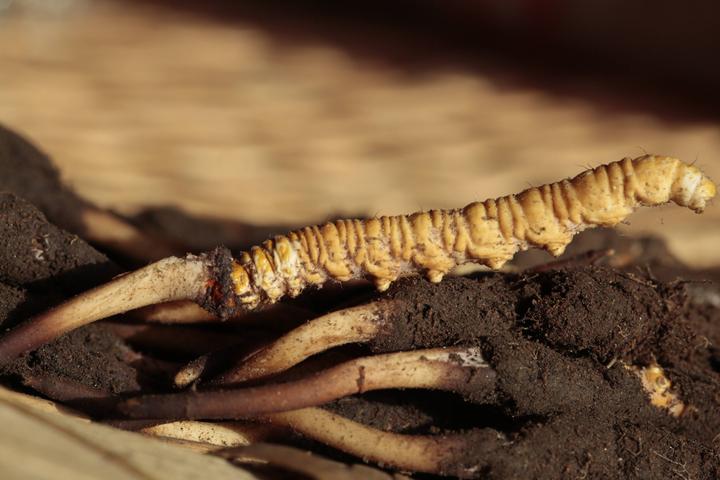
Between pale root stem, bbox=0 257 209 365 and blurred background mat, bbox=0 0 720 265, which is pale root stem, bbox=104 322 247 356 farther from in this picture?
blurred background mat, bbox=0 0 720 265

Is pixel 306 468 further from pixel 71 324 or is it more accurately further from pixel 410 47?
pixel 410 47

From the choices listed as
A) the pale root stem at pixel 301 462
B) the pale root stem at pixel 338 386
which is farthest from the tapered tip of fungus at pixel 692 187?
the pale root stem at pixel 301 462

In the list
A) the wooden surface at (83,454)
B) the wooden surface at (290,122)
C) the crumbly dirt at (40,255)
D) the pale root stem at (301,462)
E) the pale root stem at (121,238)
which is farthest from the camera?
the wooden surface at (290,122)

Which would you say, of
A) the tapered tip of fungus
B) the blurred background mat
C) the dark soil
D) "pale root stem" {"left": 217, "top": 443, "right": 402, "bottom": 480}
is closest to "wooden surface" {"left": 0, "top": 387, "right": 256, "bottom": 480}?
"pale root stem" {"left": 217, "top": 443, "right": 402, "bottom": 480}

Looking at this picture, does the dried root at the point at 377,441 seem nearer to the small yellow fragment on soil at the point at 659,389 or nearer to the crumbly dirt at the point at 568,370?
the crumbly dirt at the point at 568,370

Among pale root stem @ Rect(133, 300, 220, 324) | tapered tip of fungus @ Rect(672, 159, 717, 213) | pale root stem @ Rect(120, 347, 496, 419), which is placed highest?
tapered tip of fungus @ Rect(672, 159, 717, 213)

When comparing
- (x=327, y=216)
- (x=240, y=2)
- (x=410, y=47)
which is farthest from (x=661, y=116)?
(x=240, y=2)
